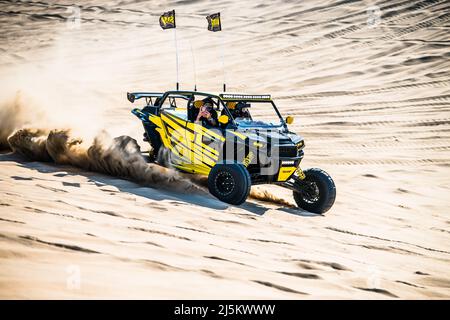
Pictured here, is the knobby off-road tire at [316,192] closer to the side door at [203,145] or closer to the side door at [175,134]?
the side door at [203,145]

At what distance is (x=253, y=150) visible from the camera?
7.61m

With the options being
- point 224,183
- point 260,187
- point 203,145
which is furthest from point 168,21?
point 224,183

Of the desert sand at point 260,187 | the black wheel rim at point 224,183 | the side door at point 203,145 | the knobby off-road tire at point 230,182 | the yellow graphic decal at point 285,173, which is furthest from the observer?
the side door at point 203,145

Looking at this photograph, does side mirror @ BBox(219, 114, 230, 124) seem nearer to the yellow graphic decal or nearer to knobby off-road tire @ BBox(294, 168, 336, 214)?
the yellow graphic decal

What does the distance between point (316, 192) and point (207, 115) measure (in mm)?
1861

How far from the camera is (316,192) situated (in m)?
8.08

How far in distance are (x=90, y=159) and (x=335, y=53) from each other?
45.6 feet

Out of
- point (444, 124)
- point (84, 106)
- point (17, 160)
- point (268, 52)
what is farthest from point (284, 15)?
point (17, 160)

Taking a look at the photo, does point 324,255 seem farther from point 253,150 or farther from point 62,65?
point 62,65

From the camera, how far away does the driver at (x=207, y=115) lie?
805 centimetres

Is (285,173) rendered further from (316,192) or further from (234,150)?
(234,150)

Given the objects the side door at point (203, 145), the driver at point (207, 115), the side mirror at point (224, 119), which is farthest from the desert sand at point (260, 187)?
the side mirror at point (224, 119)

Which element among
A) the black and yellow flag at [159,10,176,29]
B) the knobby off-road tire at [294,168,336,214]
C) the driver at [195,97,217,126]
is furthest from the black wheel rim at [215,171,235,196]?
the black and yellow flag at [159,10,176,29]

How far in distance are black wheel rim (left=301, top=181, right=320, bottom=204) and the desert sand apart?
10.4 inches
